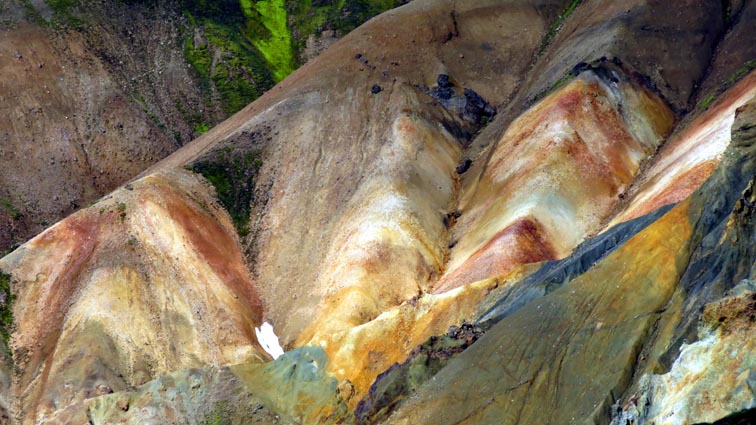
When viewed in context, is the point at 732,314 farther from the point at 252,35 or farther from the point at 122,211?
the point at 252,35

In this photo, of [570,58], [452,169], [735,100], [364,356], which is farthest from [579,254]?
[570,58]

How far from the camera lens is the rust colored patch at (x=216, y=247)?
82500 millimetres

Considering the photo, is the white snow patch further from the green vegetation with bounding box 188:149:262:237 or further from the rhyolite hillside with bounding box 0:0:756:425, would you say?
the green vegetation with bounding box 188:149:262:237

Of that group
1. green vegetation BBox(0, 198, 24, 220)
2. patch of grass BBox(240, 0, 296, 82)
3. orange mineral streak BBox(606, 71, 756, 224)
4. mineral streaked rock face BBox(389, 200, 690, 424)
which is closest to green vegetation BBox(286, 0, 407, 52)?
patch of grass BBox(240, 0, 296, 82)

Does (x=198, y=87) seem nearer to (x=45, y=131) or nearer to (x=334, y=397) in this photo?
(x=45, y=131)

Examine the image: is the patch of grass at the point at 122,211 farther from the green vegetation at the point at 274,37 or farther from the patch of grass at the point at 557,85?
the green vegetation at the point at 274,37

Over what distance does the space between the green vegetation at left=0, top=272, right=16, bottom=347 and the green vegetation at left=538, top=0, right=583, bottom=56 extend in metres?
50.5

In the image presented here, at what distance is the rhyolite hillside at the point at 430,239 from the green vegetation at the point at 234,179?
188mm

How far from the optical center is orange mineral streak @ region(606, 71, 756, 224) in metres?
64.8

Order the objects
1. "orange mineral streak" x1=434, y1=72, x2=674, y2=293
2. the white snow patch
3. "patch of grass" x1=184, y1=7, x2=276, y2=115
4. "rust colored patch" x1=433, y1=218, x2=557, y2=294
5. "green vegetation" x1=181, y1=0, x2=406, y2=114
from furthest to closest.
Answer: "green vegetation" x1=181, y1=0, x2=406, y2=114 → "patch of grass" x1=184, y1=7, x2=276, y2=115 → the white snow patch → "orange mineral streak" x1=434, y1=72, x2=674, y2=293 → "rust colored patch" x1=433, y1=218, x2=557, y2=294

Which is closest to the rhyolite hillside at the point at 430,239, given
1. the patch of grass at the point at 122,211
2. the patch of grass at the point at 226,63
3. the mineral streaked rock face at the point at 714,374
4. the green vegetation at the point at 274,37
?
the patch of grass at the point at 122,211

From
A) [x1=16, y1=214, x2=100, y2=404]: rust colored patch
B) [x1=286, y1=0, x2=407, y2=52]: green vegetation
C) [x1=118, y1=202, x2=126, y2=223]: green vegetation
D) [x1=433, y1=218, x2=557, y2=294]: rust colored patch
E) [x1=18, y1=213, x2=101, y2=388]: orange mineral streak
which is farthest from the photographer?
[x1=286, y1=0, x2=407, y2=52]: green vegetation

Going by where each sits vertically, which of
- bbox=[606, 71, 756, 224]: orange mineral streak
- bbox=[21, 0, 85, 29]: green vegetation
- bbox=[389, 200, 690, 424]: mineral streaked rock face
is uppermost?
bbox=[21, 0, 85, 29]: green vegetation

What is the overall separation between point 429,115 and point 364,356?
32.3 metres
